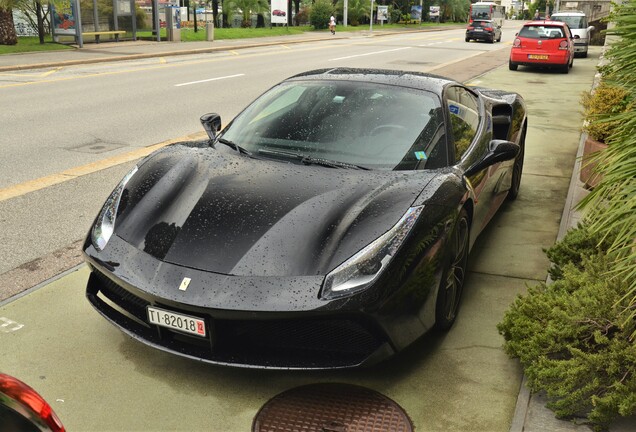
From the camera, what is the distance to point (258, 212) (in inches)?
138

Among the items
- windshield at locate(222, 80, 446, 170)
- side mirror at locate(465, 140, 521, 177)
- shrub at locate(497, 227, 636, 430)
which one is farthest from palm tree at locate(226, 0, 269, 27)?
shrub at locate(497, 227, 636, 430)

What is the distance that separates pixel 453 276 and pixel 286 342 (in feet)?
4.10

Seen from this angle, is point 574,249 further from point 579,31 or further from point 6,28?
point 579,31

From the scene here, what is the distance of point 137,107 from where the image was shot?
11.9 metres

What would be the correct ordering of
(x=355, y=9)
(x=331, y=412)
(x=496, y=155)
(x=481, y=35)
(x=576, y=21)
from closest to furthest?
(x=331, y=412)
(x=496, y=155)
(x=576, y=21)
(x=481, y=35)
(x=355, y=9)

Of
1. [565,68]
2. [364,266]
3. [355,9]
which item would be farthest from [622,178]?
[355,9]

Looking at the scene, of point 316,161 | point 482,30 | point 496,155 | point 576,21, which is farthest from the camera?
point 482,30

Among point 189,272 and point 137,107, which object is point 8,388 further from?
point 137,107

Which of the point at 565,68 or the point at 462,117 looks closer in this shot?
the point at 462,117

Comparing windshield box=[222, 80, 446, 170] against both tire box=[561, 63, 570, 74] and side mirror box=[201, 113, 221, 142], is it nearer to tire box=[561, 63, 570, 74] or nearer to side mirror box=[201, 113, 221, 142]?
side mirror box=[201, 113, 221, 142]

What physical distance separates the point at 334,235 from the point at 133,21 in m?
27.4

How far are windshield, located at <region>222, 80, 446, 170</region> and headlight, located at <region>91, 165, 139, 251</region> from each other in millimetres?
912

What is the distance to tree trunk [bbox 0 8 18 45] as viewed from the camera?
23172mm

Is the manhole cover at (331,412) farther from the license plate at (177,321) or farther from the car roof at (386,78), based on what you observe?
the car roof at (386,78)
